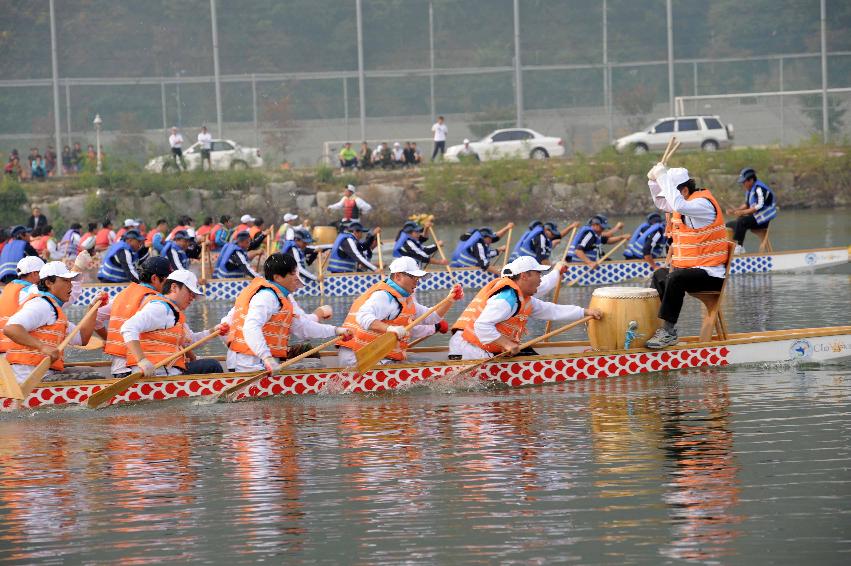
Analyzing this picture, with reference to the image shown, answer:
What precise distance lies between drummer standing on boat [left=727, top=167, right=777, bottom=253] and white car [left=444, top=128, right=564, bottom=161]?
56.9 feet

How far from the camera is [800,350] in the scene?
1348cm

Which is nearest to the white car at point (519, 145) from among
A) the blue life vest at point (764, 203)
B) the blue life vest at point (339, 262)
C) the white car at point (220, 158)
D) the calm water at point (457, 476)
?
the white car at point (220, 158)

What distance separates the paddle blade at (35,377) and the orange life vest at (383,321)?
2.70m

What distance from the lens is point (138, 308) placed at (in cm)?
1238

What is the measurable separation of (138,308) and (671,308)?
16.3 feet

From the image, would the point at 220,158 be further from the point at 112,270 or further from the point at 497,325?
the point at 497,325

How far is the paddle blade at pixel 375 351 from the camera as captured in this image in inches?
496

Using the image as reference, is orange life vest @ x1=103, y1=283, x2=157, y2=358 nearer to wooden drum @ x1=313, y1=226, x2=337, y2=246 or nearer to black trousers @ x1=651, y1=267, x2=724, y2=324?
black trousers @ x1=651, y1=267, x2=724, y2=324

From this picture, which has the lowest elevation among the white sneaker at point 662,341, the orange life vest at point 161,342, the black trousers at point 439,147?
the white sneaker at point 662,341

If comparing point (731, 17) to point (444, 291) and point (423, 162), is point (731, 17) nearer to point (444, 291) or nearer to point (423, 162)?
point (423, 162)

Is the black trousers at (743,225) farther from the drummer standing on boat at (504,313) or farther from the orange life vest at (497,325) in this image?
the orange life vest at (497,325)

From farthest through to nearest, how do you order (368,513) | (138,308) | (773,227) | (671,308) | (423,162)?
(423,162), (773,227), (671,308), (138,308), (368,513)

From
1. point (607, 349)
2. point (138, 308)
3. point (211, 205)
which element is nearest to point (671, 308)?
point (607, 349)

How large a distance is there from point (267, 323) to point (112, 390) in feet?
4.92
